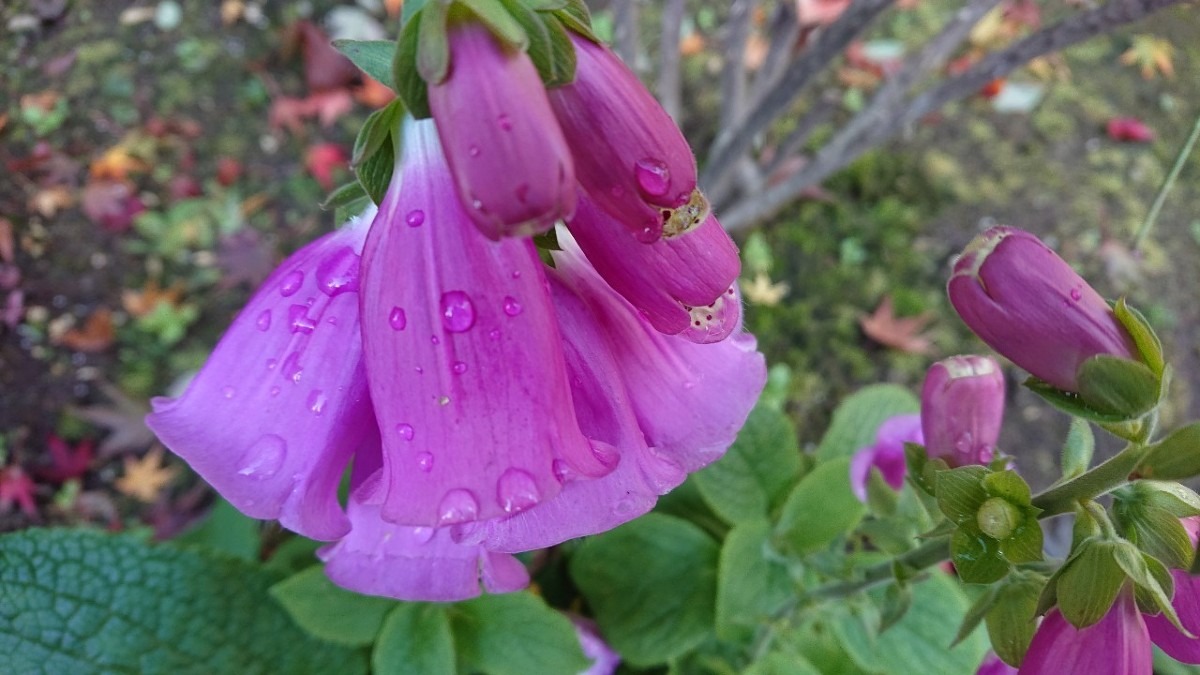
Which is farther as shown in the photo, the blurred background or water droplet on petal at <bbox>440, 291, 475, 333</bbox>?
the blurred background

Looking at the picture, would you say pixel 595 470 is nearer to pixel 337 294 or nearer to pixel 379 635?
pixel 337 294

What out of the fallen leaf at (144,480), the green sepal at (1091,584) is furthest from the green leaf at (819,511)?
the fallen leaf at (144,480)

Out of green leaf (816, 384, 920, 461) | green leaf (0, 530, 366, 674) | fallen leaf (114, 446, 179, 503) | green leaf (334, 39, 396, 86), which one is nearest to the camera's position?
green leaf (334, 39, 396, 86)

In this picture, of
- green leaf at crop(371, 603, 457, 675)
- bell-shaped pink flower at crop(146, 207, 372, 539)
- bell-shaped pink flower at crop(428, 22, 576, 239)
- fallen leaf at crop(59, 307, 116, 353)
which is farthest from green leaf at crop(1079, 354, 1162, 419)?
fallen leaf at crop(59, 307, 116, 353)

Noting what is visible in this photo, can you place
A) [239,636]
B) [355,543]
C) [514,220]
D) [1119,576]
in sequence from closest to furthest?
[514,220]
[1119,576]
[355,543]
[239,636]

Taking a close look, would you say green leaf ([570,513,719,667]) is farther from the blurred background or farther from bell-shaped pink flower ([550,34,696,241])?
bell-shaped pink flower ([550,34,696,241])

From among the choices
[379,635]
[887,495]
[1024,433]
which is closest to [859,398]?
[887,495]

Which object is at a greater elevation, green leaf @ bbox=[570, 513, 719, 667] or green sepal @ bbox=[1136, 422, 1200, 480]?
green sepal @ bbox=[1136, 422, 1200, 480]

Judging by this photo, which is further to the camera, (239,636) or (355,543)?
(239,636)
